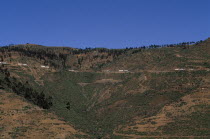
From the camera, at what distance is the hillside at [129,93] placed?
53.5 meters

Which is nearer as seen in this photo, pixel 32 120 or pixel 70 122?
pixel 32 120

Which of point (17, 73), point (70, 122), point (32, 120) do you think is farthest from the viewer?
point (17, 73)

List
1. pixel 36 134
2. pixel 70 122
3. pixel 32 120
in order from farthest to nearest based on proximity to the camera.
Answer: pixel 70 122 → pixel 32 120 → pixel 36 134

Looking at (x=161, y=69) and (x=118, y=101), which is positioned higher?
(x=161, y=69)

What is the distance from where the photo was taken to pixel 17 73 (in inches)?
3290

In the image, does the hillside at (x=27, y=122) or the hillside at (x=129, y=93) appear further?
the hillside at (x=129, y=93)

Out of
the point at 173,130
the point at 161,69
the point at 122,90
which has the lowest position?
the point at 173,130

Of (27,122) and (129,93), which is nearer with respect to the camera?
(27,122)

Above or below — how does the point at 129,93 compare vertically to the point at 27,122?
above

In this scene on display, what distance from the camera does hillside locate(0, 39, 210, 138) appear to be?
176 ft

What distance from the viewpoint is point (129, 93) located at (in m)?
74.6

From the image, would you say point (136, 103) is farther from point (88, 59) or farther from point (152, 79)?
point (88, 59)

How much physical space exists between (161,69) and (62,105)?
108 ft

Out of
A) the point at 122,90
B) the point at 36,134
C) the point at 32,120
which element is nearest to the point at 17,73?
the point at 122,90
